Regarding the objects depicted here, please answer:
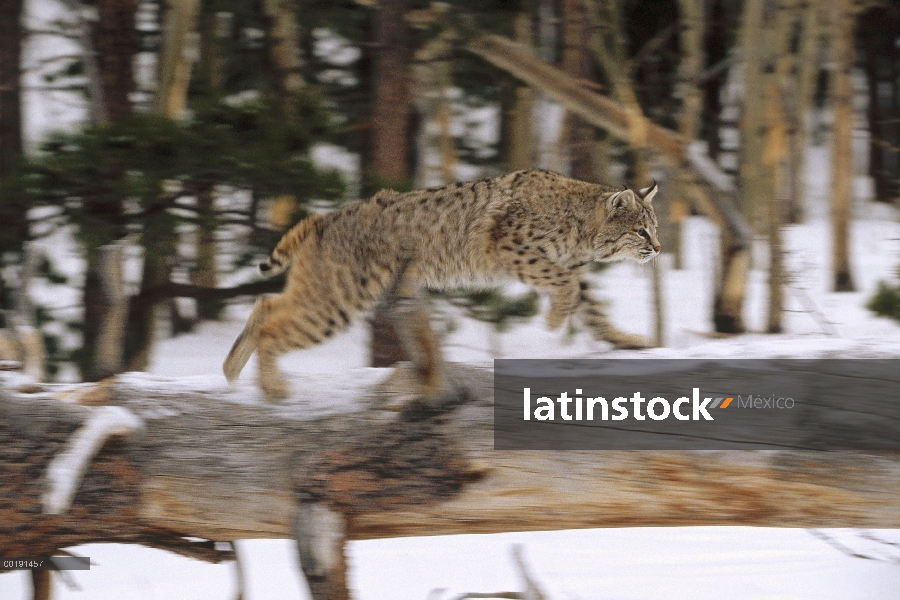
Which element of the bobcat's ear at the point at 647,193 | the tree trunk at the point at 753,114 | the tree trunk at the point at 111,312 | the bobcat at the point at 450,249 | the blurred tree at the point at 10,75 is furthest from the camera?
the blurred tree at the point at 10,75

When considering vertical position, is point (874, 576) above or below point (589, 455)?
below

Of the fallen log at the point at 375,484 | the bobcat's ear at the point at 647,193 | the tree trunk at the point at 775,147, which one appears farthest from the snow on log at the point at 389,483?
the tree trunk at the point at 775,147

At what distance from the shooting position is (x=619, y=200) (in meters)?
4.77

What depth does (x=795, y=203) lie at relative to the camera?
13.0m

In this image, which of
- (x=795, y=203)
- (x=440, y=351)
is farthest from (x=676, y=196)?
(x=440, y=351)

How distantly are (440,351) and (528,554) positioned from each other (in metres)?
2.88

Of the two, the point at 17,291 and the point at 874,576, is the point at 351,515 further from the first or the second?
the point at 17,291

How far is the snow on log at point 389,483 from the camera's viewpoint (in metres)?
2.96

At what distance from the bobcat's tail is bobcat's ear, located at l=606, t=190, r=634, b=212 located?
144 centimetres

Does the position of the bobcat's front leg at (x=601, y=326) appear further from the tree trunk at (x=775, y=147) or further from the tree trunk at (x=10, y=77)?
the tree trunk at (x=10, y=77)

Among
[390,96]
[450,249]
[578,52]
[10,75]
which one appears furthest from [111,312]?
[578,52]

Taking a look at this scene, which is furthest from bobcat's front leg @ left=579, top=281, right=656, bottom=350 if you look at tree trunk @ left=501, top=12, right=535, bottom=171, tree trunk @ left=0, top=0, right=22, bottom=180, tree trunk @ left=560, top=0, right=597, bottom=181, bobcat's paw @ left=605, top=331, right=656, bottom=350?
tree trunk @ left=0, top=0, right=22, bottom=180
